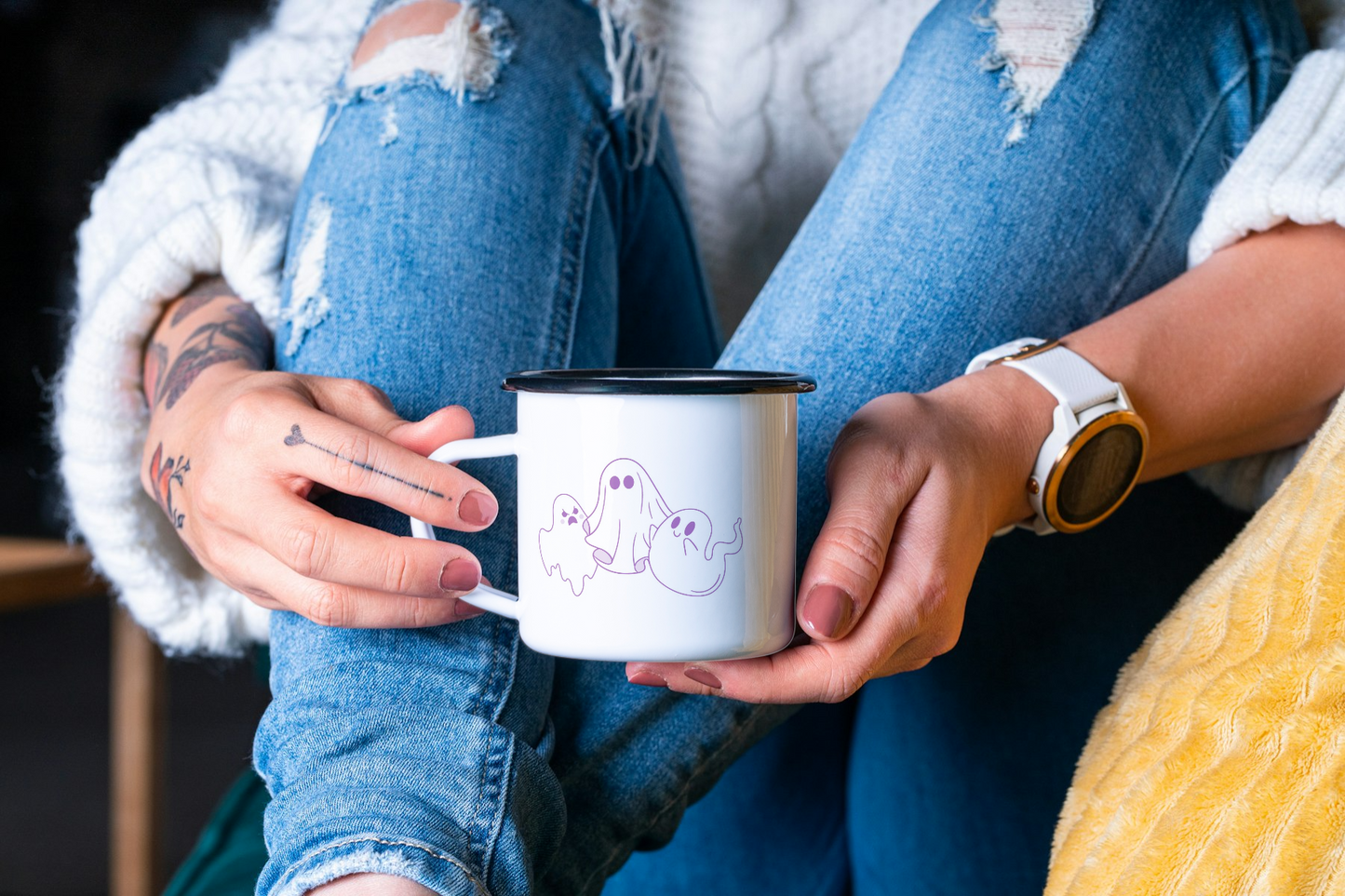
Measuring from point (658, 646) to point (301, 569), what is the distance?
0.59ft

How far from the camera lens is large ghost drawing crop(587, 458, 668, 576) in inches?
17.4

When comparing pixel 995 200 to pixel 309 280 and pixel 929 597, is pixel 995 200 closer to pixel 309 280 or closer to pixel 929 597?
pixel 929 597

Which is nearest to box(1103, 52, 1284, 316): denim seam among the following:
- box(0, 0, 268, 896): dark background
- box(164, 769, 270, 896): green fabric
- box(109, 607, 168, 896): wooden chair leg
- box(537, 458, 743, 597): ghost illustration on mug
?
box(537, 458, 743, 597): ghost illustration on mug

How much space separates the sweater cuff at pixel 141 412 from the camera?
2.33 ft

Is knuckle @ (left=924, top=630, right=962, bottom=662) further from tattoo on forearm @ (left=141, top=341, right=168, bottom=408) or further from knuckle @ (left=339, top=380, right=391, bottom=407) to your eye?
tattoo on forearm @ (left=141, top=341, right=168, bottom=408)

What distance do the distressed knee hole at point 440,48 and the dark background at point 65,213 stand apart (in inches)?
62.2

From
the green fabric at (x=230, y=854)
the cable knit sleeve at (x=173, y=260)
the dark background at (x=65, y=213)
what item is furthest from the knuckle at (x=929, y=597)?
the dark background at (x=65, y=213)

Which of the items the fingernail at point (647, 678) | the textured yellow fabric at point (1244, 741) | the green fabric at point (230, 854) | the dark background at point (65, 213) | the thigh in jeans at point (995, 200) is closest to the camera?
the textured yellow fabric at point (1244, 741)

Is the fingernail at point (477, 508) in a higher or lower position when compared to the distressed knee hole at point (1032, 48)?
lower

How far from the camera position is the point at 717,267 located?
3.40 ft

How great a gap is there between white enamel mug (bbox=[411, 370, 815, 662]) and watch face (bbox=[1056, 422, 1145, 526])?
20 cm

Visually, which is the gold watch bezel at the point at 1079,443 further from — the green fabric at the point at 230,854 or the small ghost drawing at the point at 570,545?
the green fabric at the point at 230,854

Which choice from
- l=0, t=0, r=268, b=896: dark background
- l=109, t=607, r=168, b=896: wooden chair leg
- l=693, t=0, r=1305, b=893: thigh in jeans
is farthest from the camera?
l=0, t=0, r=268, b=896: dark background

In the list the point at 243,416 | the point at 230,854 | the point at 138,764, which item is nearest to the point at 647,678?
the point at 243,416
